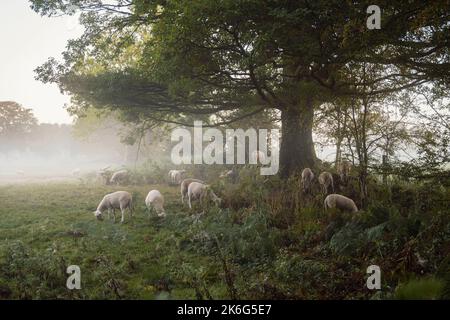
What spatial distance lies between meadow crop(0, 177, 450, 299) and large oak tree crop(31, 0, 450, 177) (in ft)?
11.1

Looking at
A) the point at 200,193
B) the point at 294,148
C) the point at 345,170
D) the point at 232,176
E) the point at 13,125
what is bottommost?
the point at 200,193

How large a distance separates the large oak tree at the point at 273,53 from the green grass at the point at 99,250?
4136 millimetres

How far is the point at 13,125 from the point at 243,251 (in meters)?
43.1

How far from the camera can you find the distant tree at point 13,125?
38.3 m

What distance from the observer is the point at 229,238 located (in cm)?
845

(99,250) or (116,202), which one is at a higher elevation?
(116,202)

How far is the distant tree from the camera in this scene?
126ft

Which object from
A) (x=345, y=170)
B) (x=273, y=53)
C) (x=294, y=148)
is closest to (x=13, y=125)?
A: (x=294, y=148)

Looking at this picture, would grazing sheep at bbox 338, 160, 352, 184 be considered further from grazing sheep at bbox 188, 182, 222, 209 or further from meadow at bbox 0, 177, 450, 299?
grazing sheep at bbox 188, 182, 222, 209

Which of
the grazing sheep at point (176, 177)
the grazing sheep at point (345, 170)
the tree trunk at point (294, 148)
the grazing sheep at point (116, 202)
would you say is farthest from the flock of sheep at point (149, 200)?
the grazing sheep at point (176, 177)

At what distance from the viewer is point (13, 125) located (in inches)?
1641

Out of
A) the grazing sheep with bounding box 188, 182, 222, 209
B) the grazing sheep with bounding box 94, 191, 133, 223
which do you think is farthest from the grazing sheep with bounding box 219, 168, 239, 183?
the grazing sheep with bounding box 94, 191, 133, 223

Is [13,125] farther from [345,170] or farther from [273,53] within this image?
[273,53]
